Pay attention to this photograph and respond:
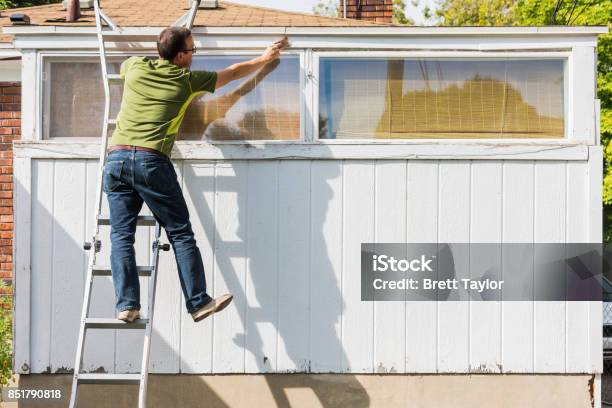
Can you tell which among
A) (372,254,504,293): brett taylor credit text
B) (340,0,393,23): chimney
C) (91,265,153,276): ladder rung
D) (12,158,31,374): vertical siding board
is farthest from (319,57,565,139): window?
(340,0,393,23): chimney

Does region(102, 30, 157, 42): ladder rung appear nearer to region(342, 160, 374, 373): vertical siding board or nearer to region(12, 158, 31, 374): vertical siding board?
region(12, 158, 31, 374): vertical siding board

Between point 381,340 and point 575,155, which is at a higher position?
point 575,155

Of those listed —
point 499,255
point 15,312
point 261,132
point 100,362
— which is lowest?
point 100,362

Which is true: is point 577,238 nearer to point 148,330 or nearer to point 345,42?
point 345,42

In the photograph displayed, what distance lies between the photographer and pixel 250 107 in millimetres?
5090

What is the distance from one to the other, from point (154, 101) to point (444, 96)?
190cm

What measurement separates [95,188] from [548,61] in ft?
10.1

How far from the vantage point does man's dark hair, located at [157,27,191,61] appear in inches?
179

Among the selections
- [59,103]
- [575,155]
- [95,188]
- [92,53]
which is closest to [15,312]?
[95,188]

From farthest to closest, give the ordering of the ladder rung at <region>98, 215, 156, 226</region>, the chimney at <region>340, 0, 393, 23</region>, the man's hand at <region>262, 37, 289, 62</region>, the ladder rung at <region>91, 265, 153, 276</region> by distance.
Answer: the chimney at <region>340, 0, 393, 23</region>
the man's hand at <region>262, 37, 289, 62</region>
the ladder rung at <region>98, 215, 156, 226</region>
the ladder rung at <region>91, 265, 153, 276</region>

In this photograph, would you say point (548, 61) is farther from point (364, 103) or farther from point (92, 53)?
point (92, 53)

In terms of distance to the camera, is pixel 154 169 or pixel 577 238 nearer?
pixel 154 169

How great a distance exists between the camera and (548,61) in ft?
16.7

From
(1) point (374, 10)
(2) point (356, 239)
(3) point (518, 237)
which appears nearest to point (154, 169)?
(2) point (356, 239)
